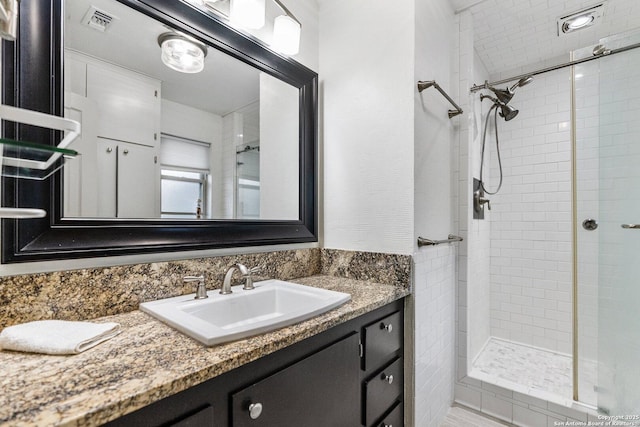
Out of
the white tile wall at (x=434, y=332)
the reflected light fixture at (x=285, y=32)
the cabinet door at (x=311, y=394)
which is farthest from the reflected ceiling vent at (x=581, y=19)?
the cabinet door at (x=311, y=394)

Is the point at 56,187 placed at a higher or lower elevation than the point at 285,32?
lower

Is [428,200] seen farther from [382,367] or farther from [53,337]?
[53,337]

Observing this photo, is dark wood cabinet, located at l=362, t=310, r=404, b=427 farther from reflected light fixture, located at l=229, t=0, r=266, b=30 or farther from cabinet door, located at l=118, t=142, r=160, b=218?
reflected light fixture, located at l=229, t=0, r=266, b=30

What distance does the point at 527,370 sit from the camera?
2.07m

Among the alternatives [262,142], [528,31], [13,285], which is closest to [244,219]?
[262,142]

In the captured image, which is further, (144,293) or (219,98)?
(219,98)

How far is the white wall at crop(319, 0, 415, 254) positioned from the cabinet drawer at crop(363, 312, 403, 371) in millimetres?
336

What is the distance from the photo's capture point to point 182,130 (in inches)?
46.8

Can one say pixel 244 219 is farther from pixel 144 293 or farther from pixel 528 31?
pixel 528 31

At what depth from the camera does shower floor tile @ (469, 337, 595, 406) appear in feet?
5.65

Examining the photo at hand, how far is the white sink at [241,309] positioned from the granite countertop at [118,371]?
0.9 inches

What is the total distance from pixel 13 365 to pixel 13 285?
0.87 feet

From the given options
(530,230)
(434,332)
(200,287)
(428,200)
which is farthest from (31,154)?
(530,230)

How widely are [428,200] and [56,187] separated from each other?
1522 mm
